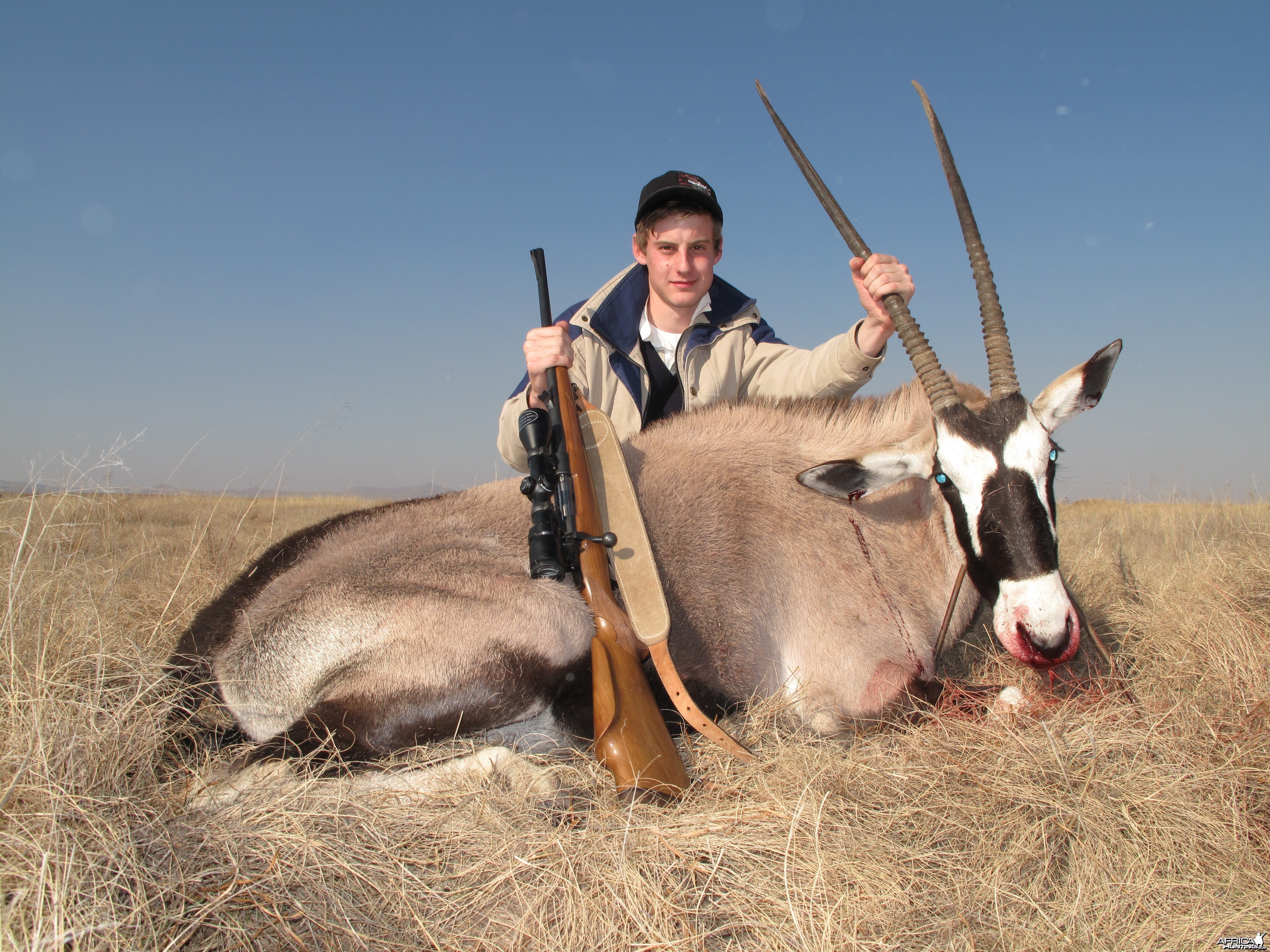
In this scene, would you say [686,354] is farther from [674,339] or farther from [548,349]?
[548,349]

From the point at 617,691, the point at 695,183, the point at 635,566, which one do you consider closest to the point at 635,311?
the point at 695,183

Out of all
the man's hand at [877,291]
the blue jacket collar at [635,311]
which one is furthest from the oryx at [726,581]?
the blue jacket collar at [635,311]

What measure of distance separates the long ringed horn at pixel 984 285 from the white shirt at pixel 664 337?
1880 millimetres

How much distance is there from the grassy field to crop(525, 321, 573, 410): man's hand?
1.76 m

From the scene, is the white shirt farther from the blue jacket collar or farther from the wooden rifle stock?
the wooden rifle stock

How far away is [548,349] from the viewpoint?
3.43 meters

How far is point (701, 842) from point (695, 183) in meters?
3.96

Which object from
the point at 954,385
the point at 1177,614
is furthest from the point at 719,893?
the point at 1177,614

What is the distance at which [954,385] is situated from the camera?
3570 millimetres

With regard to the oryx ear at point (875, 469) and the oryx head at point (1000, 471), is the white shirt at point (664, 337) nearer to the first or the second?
the oryx head at point (1000, 471)

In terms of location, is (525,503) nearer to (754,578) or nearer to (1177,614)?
(754,578)

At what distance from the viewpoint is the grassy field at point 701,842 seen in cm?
182

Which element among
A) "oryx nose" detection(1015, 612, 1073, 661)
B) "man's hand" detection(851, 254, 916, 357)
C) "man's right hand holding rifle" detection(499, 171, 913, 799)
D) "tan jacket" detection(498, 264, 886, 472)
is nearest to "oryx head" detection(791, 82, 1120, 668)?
"oryx nose" detection(1015, 612, 1073, 661)

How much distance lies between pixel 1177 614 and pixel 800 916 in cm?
349
